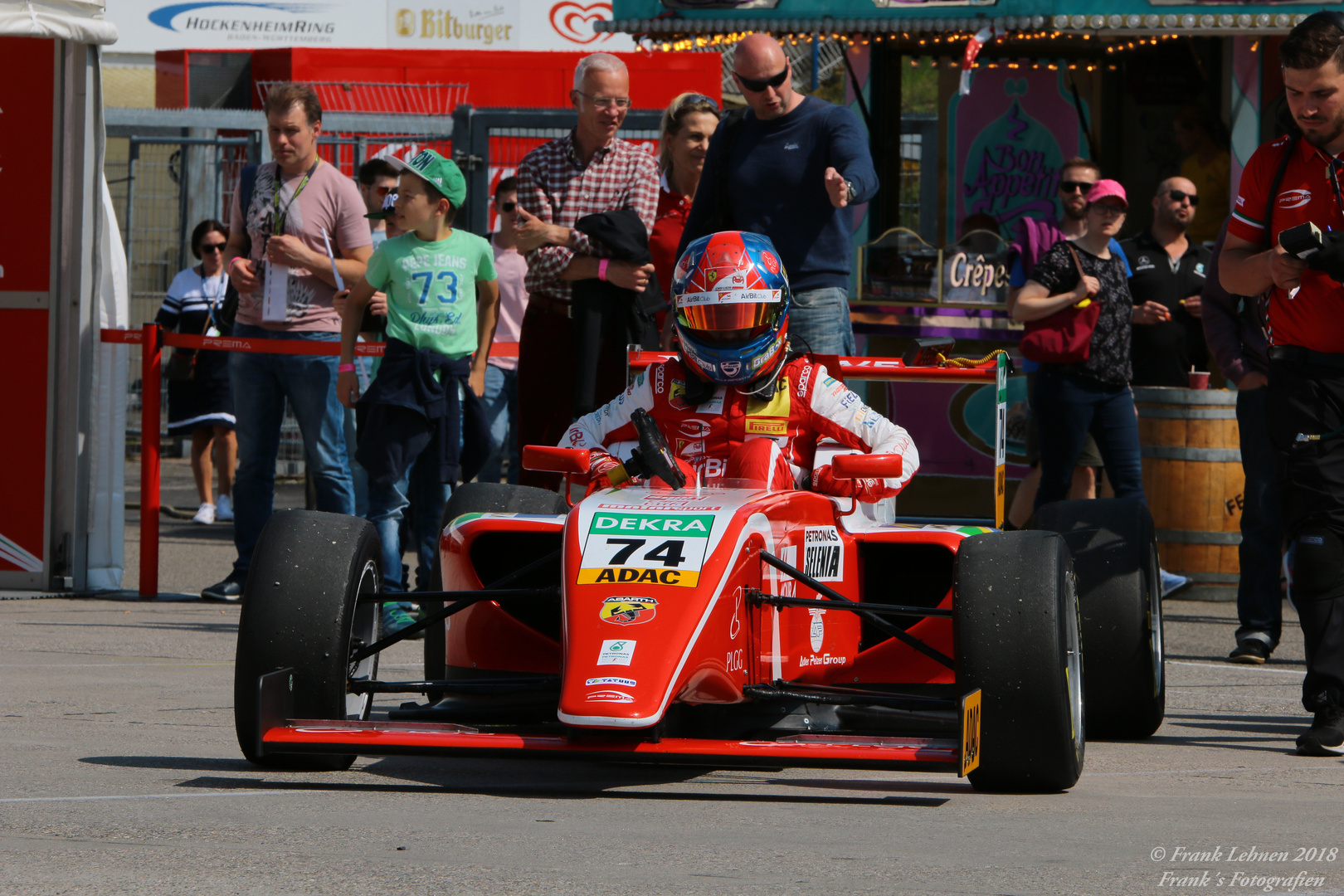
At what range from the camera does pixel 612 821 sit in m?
4.49

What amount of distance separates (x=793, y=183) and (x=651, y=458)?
2413 millimetres

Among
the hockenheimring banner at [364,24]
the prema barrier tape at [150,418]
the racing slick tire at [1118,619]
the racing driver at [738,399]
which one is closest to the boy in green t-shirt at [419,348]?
the prema barrier tape at [150,418]

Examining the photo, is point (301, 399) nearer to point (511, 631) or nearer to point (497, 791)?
point (511, 631)

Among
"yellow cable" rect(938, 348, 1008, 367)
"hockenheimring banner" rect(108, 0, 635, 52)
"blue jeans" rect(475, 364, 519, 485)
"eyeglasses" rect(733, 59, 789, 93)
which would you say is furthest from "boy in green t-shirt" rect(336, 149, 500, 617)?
"hockenheimring banner" rect(108, 0, 635, 52)

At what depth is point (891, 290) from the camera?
488 inches

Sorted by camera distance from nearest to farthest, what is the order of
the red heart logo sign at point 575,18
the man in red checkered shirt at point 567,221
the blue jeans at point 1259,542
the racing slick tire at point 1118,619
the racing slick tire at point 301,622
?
1. the racing slick tire at point 301,622
2. the racing slick tire at point 1118,619
3. the blue jeans at point 1259,542
4. the man in red checkered shirt at point 567,221
5. the red heart logo sign at point 575,18

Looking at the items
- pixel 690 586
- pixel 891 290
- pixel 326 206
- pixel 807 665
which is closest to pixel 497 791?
pixel 690 586

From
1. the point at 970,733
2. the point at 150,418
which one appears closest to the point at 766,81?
the point at 970,733

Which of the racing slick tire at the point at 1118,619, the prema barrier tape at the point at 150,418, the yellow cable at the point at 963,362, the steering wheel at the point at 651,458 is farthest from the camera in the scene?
the prema barrier tape at the point at 150,418

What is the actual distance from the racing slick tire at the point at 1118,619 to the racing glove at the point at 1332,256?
1021mm

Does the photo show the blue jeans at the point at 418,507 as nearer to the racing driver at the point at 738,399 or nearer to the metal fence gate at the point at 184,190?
the racing driver at the point at 738,399

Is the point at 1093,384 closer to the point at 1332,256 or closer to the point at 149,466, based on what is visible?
the point at 1332,256

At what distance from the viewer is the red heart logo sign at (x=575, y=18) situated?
30156 millimetres

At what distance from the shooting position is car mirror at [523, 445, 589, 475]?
5816 mm
